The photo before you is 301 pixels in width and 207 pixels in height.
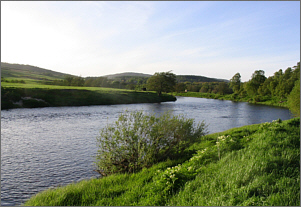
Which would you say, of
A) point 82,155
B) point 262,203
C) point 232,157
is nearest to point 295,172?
point 232,157

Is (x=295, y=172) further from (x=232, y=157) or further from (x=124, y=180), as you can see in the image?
(x=124, y=180)

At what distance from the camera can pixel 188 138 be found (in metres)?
10.8

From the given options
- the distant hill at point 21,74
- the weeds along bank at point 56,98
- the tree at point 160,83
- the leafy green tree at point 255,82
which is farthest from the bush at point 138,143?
the distant hill at point 21,74

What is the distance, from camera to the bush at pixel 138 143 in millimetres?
9459

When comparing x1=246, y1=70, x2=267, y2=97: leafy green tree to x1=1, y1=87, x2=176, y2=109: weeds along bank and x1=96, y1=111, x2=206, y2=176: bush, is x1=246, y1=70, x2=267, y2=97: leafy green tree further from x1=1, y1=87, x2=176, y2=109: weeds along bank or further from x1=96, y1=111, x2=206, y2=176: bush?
x1=96, y1=111, x2=206, y2=176: bush

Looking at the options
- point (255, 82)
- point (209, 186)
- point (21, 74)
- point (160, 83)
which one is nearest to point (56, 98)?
point (160, 83)

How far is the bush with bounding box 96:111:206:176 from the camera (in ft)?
31.0

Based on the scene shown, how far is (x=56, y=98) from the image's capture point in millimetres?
46906

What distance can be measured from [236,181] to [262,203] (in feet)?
3.45

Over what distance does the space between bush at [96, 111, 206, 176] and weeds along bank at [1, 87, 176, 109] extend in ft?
115

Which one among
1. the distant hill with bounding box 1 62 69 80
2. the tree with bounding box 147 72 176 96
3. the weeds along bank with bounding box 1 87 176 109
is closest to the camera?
the weeds along bank with bounding box 1 87 176 109

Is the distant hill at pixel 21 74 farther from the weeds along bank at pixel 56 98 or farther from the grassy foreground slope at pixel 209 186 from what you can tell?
the grassy foreground slope at pixel 209 186

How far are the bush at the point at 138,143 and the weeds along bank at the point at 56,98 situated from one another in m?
35.2

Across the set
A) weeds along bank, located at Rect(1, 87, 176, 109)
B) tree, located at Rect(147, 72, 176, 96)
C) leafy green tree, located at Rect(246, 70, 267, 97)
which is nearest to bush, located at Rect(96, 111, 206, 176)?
weeds along bank, located at Rect(1, 87, 176, 109)
